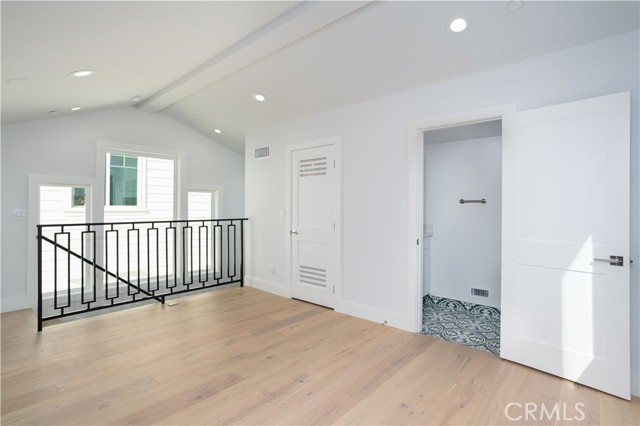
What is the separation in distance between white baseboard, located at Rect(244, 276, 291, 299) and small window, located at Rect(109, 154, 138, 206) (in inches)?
91.3

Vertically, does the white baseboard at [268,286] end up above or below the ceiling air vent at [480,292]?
below

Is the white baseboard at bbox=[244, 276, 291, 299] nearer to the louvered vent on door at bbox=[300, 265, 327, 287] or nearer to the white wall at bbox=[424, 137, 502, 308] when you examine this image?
the louvered vent on door at bbox=[300, 265, 327, 287]

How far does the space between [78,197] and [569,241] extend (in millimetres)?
5850

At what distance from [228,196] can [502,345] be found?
509cm

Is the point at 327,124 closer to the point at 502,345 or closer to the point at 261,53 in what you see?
the point at 261,53

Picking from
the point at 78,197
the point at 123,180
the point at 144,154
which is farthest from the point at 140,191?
the point at 78,197

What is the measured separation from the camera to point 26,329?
3.34m

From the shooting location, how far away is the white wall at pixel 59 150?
13.3 ft

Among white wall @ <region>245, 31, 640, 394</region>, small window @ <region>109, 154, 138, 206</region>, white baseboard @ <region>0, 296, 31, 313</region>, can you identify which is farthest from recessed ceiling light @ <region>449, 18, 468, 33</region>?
white baseboard @ <region>0, 296, 31, 313</region>

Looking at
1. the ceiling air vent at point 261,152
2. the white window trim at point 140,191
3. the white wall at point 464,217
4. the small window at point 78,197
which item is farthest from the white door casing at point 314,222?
the small window at point 78,197

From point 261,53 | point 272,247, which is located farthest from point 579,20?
point 272,247

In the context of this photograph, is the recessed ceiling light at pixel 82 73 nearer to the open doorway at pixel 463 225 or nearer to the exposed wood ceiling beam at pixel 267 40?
the exposed wood ceiling beam at pixel 267 40

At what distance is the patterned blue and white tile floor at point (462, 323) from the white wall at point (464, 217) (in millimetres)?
161

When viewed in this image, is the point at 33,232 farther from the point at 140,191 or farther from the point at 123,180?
the point at 140,191
